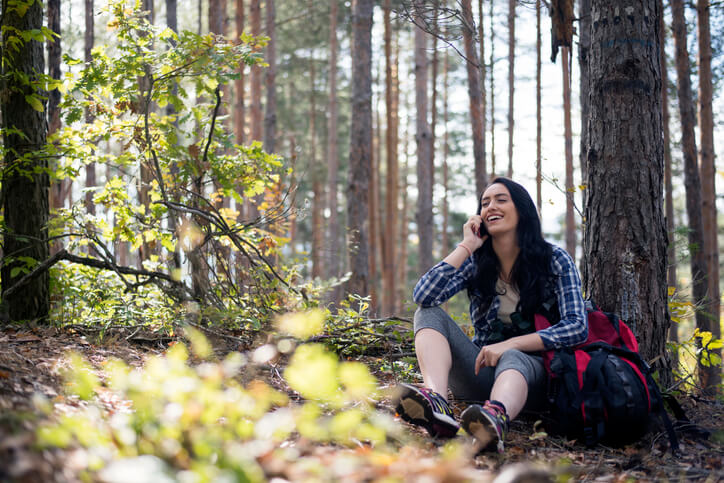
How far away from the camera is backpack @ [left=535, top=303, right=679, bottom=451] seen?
94.3 inches

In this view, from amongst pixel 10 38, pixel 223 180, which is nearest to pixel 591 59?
pixel 223 180

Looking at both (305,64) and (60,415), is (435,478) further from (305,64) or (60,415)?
(305,64)

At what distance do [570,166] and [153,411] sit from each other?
465 inches

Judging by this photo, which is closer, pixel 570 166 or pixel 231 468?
pixel 231 468

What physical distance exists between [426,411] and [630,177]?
1.94 meters

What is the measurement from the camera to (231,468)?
1042 millimetres

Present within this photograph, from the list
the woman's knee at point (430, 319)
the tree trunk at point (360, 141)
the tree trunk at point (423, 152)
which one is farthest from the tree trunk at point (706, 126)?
the woman's knee at point (430, 319)

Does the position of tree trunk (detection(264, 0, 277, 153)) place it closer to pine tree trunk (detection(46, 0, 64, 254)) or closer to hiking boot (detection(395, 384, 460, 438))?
pine tree trunk (detection(46, 0, 64, 254))

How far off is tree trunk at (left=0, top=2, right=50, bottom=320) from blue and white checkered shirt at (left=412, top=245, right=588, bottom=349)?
2761mm

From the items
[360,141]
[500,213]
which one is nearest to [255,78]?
[360,141]

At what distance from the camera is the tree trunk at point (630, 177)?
3.19 metres

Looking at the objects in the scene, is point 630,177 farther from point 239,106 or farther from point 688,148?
point 239,106

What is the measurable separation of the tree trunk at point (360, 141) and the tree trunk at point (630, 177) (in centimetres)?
516

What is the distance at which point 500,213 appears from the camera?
3.07 metres
